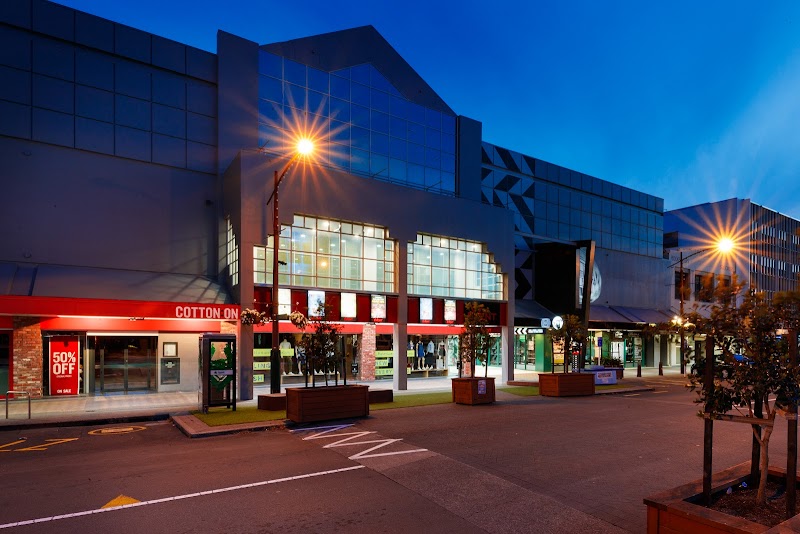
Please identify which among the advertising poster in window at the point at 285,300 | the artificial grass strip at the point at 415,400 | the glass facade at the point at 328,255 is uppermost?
the glass facade at the point at 328,255

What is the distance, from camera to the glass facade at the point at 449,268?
28078 mm

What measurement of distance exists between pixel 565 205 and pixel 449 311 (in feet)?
65.6

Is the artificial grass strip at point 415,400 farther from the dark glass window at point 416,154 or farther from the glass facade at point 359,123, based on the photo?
the dark glass window at point 416,154

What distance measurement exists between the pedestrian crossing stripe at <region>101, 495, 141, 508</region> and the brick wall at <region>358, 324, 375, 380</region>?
20.2 m

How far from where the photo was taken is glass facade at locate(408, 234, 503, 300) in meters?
28.1

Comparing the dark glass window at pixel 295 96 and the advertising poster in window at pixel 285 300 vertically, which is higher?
the dark glass window at pixel 295 96

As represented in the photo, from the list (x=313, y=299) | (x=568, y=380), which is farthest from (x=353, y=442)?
(x=568, y=380)

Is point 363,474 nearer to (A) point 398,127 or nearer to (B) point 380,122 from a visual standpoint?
(B) point 380,122

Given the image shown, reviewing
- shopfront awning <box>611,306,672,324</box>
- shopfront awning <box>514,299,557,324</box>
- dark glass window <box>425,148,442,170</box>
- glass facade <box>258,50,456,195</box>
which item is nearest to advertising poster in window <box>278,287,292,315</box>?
glass facade <box>258,50,456,195</box>

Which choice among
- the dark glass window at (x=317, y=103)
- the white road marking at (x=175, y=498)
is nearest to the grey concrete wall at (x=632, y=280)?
the dark glass window at (x=317, y=103)

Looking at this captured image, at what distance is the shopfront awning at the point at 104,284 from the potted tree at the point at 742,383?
19.2 m

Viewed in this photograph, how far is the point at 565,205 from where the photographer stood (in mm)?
42156

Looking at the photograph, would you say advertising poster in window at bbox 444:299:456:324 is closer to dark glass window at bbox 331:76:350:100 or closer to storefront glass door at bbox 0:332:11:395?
dark glass window at bbox 331:76:350:100

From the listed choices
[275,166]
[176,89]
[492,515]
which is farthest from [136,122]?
[492,515]
